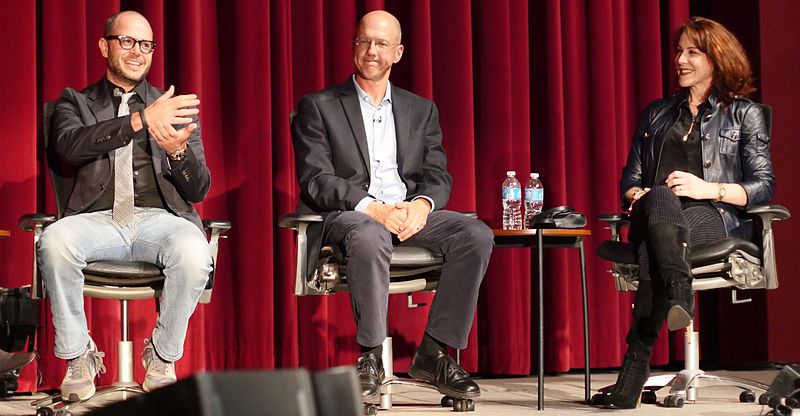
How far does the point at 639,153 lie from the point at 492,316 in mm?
1147

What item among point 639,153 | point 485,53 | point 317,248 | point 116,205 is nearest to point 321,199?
point 317,248

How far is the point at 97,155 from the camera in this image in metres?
2.90

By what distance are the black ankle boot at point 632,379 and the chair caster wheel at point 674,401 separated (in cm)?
17

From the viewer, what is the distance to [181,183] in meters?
3.00

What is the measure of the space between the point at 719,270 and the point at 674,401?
0.45 meters

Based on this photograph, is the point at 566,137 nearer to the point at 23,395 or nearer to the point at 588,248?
the point at 588,248

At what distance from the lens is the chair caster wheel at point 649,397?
3.21 metres

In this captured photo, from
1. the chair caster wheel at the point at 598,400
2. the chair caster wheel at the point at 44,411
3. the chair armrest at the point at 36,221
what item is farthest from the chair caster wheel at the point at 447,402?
the chair armrest at the point at 36,221

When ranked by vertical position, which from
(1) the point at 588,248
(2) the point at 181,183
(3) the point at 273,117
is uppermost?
(3) the point at 273,117

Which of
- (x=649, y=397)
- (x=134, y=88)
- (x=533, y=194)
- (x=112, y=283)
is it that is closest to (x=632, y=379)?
(x=649, y=397)

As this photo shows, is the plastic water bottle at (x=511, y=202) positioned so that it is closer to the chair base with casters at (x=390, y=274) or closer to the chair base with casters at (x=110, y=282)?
the chair base with casters at (x=390, y=274)

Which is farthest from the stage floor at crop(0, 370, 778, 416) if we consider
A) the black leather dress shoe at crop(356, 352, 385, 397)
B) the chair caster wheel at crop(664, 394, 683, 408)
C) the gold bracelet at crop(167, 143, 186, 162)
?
the gold bracelet at crop(167, 143, 186, 162)

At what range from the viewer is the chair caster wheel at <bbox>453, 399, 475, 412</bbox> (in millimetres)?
2943

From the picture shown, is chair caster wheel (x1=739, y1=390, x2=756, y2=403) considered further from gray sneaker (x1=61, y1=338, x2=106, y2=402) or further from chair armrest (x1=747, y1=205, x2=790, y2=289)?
gray sneaker (x1=61, y1=338, x2=106, y2=402)
